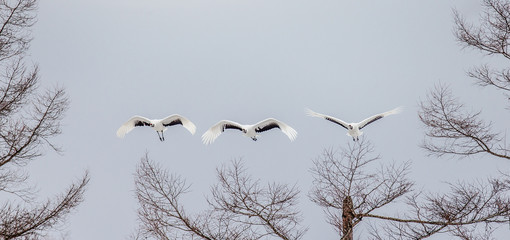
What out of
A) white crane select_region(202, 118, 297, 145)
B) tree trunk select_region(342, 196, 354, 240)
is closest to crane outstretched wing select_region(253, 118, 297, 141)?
white crane select_region(202, 118, 297, 145)

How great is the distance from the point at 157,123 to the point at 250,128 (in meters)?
3.46

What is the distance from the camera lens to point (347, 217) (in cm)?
1150

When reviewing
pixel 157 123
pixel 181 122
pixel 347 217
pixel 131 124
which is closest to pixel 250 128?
pixel 181 122

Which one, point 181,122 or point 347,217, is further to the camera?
point 181,122

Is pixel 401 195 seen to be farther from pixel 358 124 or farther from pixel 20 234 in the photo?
pixel 358 124

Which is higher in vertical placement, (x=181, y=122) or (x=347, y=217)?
(x=181, y=122)

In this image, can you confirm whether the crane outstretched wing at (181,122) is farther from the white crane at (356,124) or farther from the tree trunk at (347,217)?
the tree trunk at (347,217)

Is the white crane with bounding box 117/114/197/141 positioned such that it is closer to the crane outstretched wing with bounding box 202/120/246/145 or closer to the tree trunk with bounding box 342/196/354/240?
the crane outstretched wing with bounding box 202/120/246/145

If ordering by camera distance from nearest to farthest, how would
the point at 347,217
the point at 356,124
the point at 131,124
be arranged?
the point at 347,217, the point at 356,124, the point at 131,124

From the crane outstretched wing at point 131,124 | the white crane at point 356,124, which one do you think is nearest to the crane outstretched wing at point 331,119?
the white crane at point 356,124

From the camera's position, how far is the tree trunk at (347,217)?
11.3 meters

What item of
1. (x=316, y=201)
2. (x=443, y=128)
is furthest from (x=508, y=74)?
(x=316, y=201)

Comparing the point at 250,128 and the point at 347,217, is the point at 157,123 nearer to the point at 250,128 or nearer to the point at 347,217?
the point at 250,128

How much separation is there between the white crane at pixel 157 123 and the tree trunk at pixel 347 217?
1282 cm
